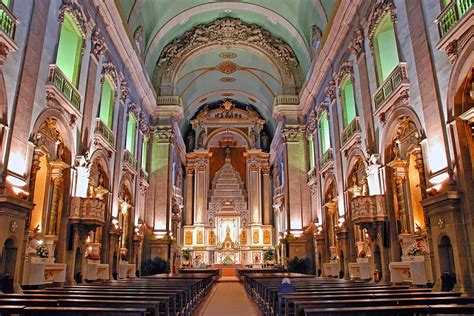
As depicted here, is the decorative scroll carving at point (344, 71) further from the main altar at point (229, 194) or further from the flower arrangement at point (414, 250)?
the main altar at point (229, 194)

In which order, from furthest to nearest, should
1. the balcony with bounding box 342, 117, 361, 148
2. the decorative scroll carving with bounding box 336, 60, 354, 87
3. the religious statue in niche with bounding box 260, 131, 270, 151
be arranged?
the religious statue in niche with bounding box 260, 131, 270, 151
the decorative scroll carving with bounding box 336, 60, 354, 87
the balcony with bounding box 342, 117, 361, 148

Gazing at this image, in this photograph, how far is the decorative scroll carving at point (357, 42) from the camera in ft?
46.2

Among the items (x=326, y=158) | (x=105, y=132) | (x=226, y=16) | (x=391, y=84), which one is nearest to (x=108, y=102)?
(x=105, y=132)

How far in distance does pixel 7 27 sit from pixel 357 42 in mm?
10744

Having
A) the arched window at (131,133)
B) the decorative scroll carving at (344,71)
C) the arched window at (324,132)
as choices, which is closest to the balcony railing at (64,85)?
the arched window at (131,133)

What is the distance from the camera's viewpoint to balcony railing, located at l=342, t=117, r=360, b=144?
47.0 ft

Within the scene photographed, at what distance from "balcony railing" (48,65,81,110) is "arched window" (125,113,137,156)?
626cm

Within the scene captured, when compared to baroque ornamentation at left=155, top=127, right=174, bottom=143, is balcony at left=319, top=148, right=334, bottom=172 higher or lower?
lower

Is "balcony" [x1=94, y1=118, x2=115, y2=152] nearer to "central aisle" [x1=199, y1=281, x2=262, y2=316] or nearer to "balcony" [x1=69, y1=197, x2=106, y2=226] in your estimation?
"balcony" [x1=69, y1=197, x2=106, y2=226]

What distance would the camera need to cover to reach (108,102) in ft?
53.5

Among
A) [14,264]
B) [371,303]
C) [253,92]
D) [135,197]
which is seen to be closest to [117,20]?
[135,197]

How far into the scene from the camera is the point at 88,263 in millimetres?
13117

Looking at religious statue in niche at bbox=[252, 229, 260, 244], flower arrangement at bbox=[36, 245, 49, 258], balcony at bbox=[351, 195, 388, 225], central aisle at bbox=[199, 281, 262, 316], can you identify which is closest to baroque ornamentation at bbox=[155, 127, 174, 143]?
central aisle at bbox=[199, 281, 262, 316]

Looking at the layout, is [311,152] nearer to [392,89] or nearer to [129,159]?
[129,159]
